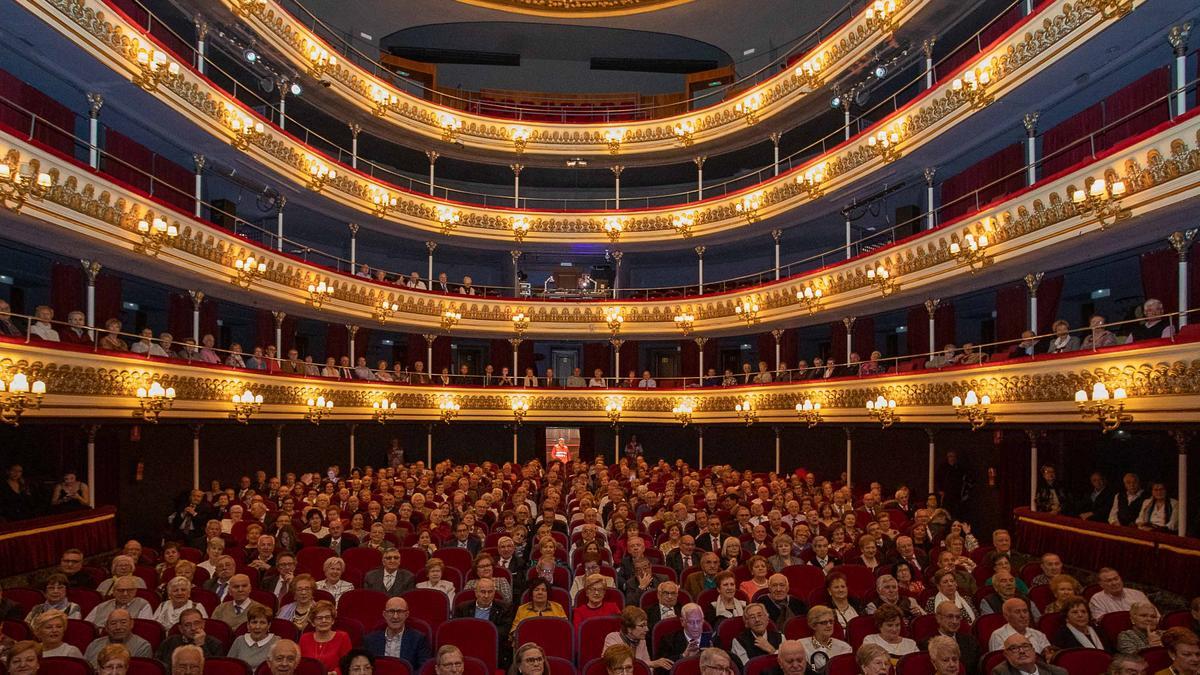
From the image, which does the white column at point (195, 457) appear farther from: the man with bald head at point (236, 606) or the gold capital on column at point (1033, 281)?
the gold capital on column at point (1033, 281)

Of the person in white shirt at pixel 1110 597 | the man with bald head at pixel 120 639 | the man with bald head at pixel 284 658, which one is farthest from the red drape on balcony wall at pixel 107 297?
the person in white shirt at pixel 1110 597

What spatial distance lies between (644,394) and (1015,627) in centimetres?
2522

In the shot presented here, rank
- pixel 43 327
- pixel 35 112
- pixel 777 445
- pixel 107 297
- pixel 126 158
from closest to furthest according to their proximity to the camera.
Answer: pixel 43 327 → pixel 35 112 → pixel 107 297 → pixel 126 158 → pixel 777 445

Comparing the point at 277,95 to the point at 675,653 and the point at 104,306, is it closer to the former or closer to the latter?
the point at 104,306

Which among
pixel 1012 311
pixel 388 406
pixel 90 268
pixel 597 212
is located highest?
pixel 597 212

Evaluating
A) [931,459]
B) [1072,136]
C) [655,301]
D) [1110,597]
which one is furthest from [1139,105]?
[655,301]

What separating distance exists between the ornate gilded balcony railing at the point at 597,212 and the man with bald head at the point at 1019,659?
12.5 meters

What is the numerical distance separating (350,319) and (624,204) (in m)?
15.3

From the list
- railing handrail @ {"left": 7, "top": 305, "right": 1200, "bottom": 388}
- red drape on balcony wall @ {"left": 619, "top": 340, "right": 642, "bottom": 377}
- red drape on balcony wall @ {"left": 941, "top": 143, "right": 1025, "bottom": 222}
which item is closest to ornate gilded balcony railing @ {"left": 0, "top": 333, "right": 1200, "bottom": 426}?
railing handrail @ {"left": 7, "top": 305, "right": 1200, "bottom": 388}

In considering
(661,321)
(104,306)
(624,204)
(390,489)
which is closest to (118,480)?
(104,306)

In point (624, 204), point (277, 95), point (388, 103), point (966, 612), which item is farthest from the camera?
point (624, 204)

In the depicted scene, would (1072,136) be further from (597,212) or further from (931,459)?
(597,212)

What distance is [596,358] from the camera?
36.3 meters

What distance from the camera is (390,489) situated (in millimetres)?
18234
